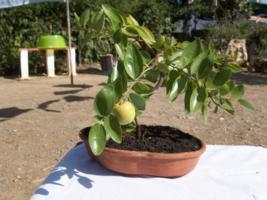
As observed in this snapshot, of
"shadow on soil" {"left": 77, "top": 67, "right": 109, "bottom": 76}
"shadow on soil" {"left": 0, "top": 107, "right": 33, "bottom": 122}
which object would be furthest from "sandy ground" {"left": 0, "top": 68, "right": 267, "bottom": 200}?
"shadow on soil" {"left": 77, "top": 67, "right": 109, "bottom": 76}

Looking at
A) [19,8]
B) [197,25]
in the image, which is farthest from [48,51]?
[197,25]

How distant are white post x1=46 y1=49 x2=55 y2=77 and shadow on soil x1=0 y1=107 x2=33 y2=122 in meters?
3.60

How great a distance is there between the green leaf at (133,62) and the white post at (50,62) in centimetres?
832

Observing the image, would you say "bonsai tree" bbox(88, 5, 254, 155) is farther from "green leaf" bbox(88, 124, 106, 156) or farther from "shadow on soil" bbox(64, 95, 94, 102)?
"shadow on soil" bbox(64, 95, 94, 102)

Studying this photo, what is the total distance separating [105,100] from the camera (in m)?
1.02

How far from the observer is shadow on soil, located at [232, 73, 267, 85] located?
8.49 meters

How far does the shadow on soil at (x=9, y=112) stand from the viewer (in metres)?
5.25

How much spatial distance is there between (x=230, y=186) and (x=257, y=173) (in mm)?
147

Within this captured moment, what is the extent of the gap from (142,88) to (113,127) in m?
0.23

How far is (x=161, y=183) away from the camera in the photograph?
124 cm

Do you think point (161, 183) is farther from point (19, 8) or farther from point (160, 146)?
point (19, 8)

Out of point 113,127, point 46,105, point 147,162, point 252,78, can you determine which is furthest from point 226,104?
point 252,78

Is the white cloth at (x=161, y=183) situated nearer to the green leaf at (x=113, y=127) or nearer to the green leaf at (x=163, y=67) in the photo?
the green leaf at (x=113, y=127)

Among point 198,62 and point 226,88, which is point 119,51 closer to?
point 198,62
